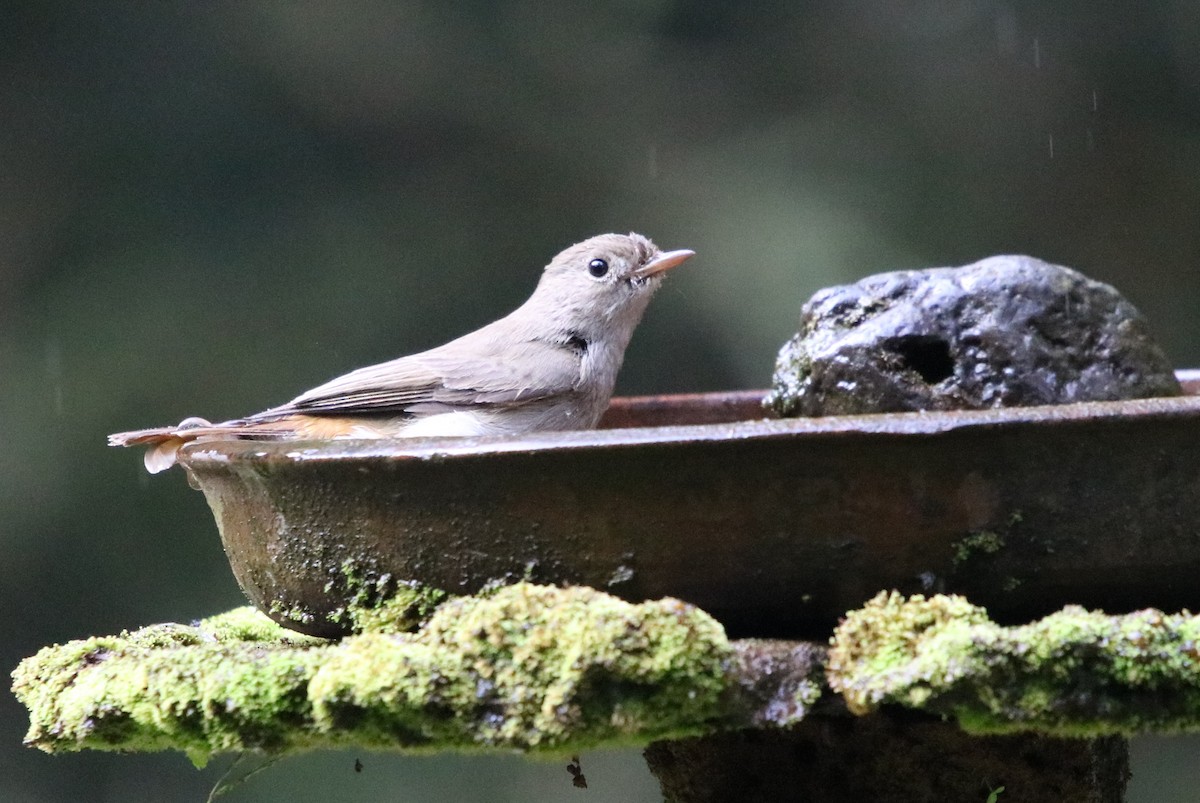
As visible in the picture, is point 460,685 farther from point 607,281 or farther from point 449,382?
point 607,281

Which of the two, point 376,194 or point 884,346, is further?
point 376,194

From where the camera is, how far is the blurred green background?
232 inches

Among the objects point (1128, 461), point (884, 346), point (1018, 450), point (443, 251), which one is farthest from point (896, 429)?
point (443, 251)

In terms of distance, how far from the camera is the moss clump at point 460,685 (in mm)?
1526

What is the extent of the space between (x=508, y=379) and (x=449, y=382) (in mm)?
146

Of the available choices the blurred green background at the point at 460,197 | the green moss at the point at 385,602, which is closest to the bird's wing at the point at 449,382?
the green moss at the point at 385,602

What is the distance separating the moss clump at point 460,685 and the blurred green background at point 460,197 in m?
4.16

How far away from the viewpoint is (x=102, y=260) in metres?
5.95

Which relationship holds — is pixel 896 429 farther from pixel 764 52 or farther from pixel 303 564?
pixel 764 52

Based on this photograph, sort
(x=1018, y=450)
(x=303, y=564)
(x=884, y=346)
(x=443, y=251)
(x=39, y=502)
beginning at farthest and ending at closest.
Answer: (x=443, y=251) → (x=39, y=502) → (x=884, y=346) → (x=303, y=564) → (x=1018, y=450)

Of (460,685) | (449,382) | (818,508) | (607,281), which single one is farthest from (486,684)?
(607,281)

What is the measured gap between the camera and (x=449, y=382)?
302cm

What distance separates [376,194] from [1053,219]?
3116 millimetres

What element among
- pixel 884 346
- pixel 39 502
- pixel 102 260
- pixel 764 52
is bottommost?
pixel 39 502
